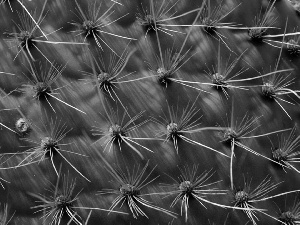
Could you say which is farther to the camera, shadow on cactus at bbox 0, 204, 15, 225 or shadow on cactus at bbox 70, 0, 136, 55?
shadow on cactus at bbox 70, 0, 136, 55

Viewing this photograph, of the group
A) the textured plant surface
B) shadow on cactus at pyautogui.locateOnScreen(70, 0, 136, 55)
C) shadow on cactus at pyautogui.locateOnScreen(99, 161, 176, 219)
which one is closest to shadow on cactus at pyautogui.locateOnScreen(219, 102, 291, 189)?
the textured plant surface

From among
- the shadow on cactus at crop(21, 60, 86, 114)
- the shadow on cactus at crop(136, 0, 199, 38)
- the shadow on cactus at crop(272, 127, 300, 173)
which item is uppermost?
the shadow on cactus at crop(136, 0, 199, 38)

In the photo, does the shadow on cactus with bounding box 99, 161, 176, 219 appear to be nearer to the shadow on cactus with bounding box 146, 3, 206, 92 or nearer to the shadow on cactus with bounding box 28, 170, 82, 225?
the shadow on cactus with bounding box 28, 170, 82, 225

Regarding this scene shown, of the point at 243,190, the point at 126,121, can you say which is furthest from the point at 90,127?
the point at 243,190

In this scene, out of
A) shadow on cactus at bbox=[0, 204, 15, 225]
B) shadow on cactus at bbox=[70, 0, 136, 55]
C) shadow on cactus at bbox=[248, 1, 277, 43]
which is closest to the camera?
shadow on cactus at bbox=[0, 204, 15, 225]

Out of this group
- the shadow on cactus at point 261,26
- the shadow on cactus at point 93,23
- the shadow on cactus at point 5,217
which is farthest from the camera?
the shadow on cactus at point 261,26

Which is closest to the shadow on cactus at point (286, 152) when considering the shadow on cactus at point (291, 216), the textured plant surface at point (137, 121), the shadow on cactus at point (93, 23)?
the textured plant surface at point (137, 121)

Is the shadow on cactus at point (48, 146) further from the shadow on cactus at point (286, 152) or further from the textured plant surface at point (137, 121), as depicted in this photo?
the shadow on cactus at point (286, 152)

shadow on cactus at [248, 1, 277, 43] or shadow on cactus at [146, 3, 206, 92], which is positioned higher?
shadow on cactus at [248, 1, 277, 43]

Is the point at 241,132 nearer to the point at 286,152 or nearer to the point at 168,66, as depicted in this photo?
the point at 286,152
